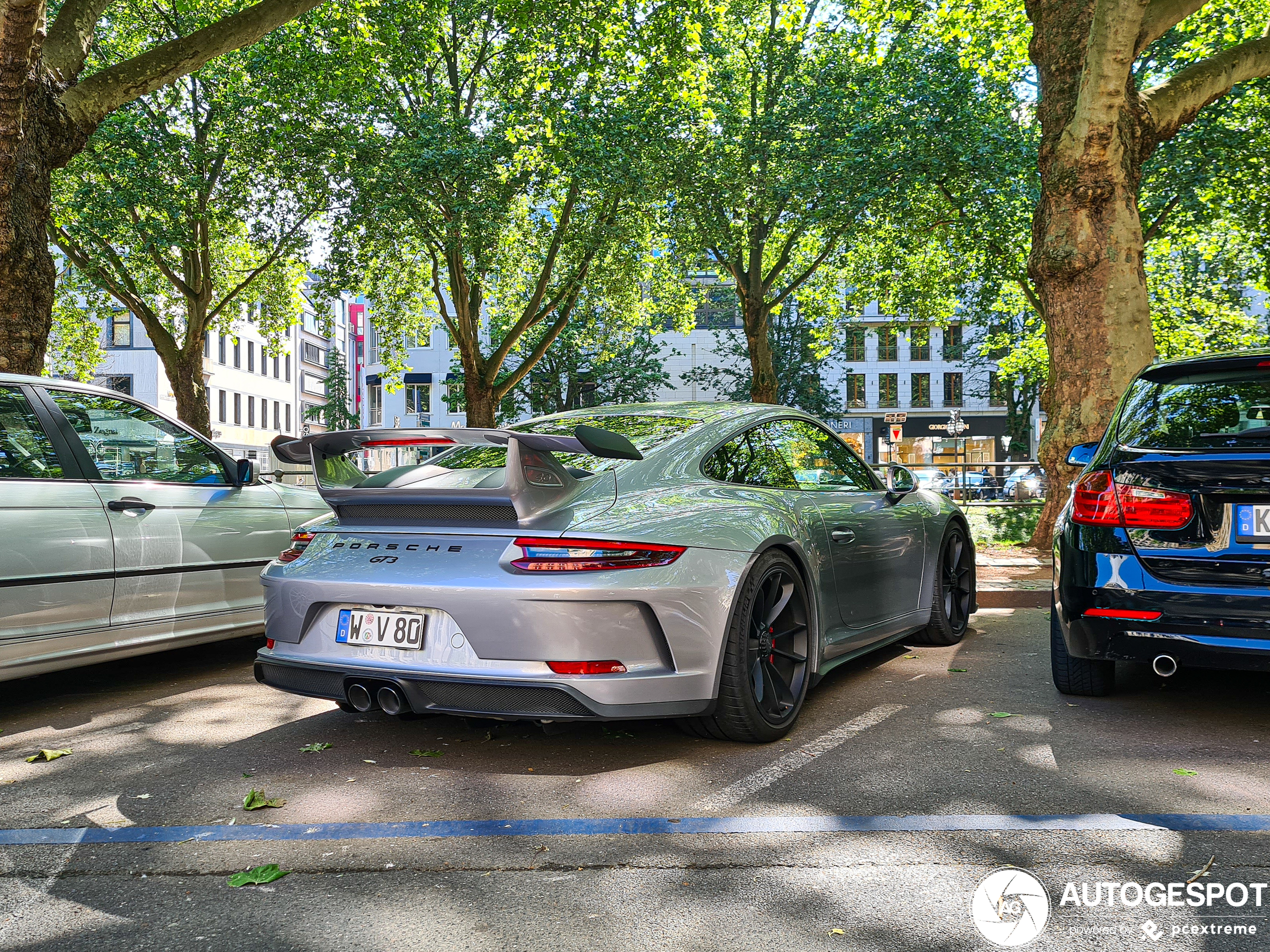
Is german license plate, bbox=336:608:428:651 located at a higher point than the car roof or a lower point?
lower

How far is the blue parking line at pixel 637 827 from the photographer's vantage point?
3.11 metres

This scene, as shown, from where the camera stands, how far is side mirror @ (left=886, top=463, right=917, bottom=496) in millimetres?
5621

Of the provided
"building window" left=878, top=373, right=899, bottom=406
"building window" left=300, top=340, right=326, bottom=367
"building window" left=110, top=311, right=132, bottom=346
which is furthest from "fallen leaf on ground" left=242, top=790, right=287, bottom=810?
"building window" left=300, top=340, right=326, bottom=367

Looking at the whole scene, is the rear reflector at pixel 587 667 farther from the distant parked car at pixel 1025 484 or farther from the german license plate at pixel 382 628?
the distant parked car at pixel 1025 484

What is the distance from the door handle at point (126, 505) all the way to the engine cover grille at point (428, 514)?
161cm

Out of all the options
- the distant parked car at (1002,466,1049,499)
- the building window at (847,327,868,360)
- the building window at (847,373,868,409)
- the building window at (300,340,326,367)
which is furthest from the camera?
the building window at (300,340,326,367)

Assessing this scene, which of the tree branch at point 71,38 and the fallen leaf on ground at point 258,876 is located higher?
the tree branch at point 71,38

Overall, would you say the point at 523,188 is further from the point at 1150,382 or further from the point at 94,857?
the point at 94,857

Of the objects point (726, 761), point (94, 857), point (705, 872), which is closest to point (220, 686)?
point (94, 857)

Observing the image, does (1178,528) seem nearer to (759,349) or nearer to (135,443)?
(135,443)

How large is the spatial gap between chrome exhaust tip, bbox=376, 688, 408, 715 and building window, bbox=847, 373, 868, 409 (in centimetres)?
5650

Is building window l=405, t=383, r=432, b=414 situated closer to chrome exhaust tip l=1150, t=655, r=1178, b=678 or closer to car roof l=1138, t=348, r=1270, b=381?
car roof l=1138, t=348, r=1270, b=381

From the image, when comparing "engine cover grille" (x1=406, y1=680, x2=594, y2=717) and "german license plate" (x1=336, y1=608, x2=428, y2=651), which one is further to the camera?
"german license plate" (x1=336, y1=608, x2=428, y2=651)

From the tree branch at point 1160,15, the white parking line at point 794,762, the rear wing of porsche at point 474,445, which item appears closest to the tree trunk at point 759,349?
the tree branch at point 1160,15
